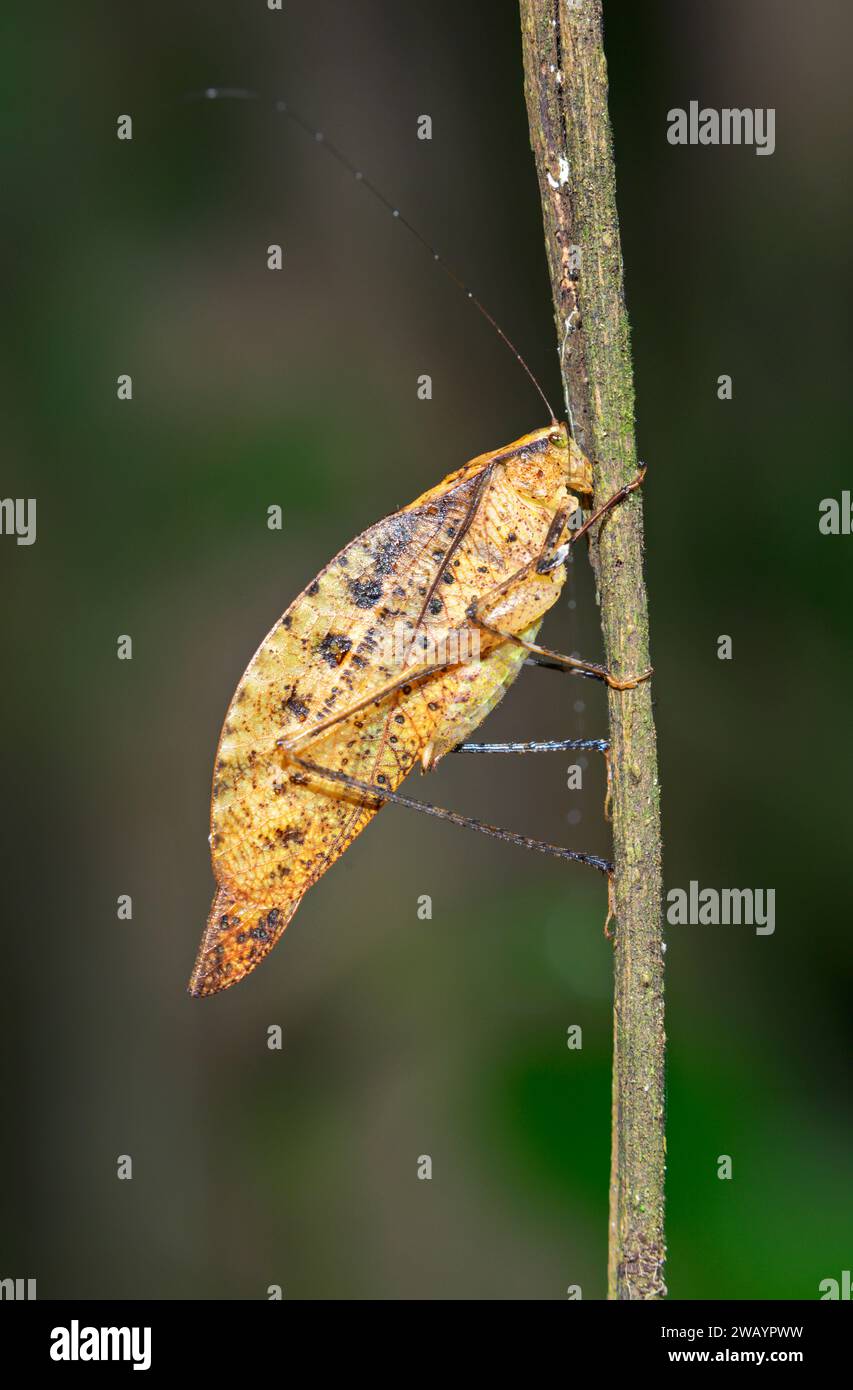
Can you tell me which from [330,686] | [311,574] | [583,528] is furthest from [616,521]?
[311,574]

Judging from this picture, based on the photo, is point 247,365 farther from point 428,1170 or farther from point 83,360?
point 428,1170

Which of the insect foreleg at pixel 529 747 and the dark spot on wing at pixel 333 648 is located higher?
the dark spot on wing at pixel 333 648

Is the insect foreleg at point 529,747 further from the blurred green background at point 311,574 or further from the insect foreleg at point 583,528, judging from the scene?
the blurred green background at point 311,574

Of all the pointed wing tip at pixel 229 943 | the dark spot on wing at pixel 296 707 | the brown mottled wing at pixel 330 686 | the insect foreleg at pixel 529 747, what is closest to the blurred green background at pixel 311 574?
the insect foreleg at pixel 529 747

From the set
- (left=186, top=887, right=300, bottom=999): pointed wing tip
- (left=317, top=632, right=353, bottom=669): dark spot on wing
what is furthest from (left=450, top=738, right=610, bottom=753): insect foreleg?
(left=186, top=887, right=300, bottom=999): pointed wing tip

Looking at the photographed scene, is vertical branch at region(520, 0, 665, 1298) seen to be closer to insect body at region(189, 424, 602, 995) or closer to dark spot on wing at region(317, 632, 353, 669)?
insect body at region(189, 424, 602, 995)

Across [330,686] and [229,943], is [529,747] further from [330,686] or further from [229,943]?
[229,943]
